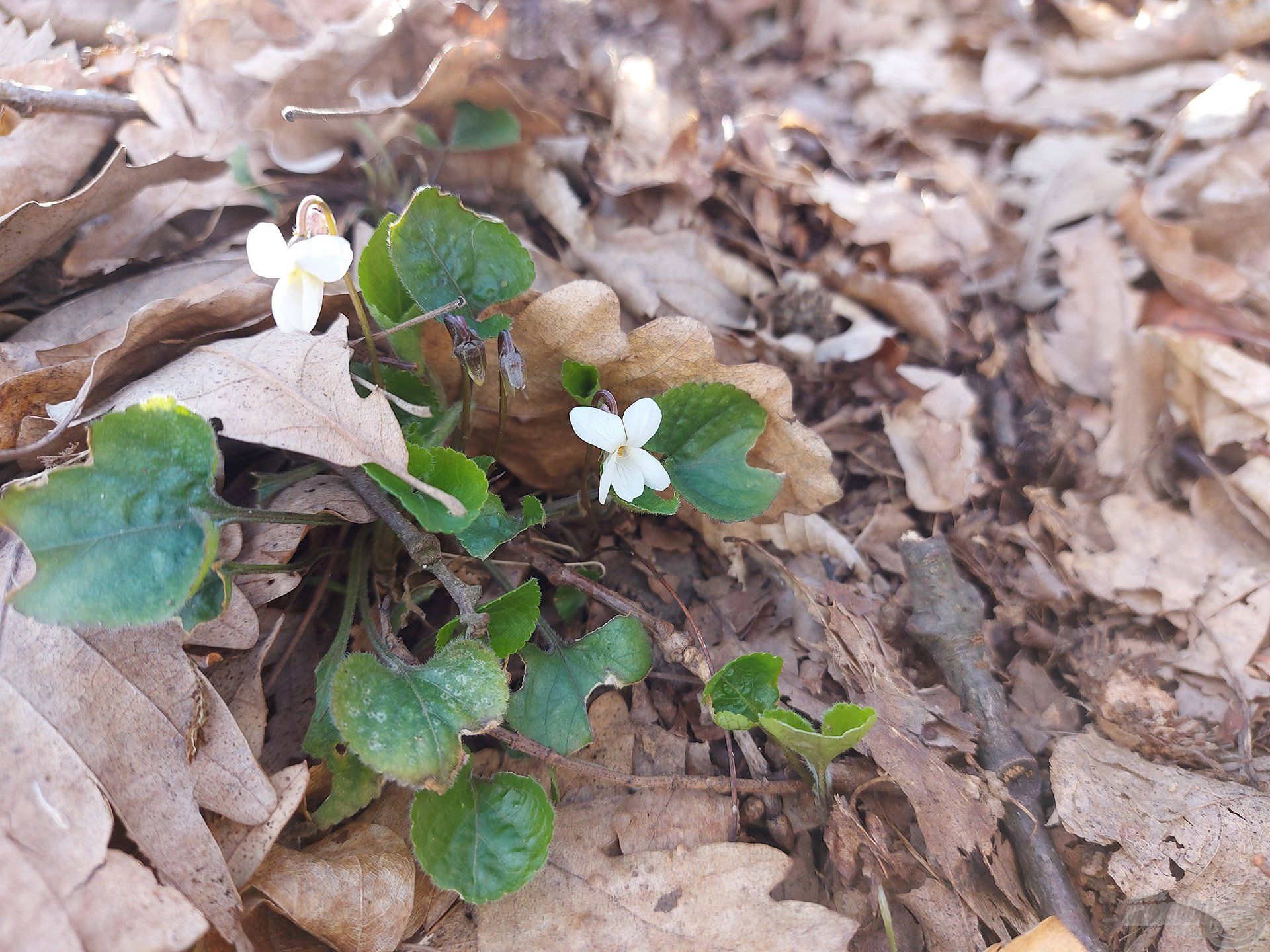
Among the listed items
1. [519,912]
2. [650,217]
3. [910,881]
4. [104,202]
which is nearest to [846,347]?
[650,217]

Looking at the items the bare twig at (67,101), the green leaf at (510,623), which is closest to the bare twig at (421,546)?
the green leaf at (510,623)

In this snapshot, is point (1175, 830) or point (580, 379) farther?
point (580, 379)

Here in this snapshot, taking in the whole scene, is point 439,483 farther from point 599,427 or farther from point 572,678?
point 572,678

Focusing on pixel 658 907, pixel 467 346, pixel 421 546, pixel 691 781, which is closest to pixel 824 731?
pixel 691 781

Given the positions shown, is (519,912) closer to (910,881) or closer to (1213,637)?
(910,881)

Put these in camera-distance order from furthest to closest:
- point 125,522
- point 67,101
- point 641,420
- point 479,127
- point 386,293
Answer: point 479,127
point 67,101
point 386,293
point 641,420
point 125,522

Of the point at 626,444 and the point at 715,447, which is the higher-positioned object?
the point at 626,444
